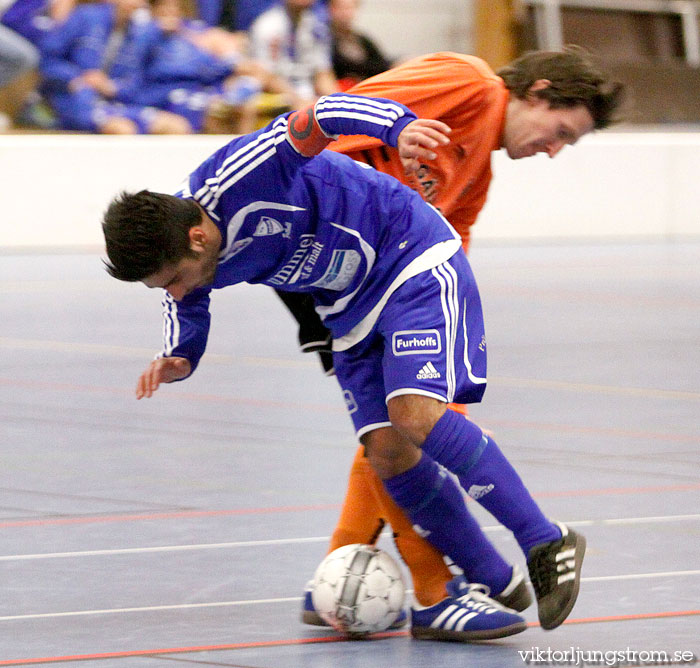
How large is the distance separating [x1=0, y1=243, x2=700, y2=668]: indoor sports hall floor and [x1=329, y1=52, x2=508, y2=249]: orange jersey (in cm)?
105

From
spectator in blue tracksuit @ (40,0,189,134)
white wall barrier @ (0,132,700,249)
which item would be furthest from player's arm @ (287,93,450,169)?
spectator in blue tracksuit @ (40,0,189,134)

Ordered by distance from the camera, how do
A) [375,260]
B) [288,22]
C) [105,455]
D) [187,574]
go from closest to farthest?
[375,260]
[187,574]
[105,455]
[288,22]

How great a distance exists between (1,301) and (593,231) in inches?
288

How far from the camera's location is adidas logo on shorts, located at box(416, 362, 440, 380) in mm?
3307

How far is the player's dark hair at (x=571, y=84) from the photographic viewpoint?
12.8ft

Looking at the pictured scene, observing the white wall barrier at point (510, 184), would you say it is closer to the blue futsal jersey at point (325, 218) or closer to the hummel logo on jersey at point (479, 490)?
the blue futsal jersey at point (325, 218)

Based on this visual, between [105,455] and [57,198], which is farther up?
[57,198]

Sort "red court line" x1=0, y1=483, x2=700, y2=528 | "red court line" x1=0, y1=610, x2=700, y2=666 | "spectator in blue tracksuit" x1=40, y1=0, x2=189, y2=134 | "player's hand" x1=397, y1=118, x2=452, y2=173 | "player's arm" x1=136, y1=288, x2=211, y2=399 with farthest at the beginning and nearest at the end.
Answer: "spectator in blue tracksuit" x1=40, y1=0, x2=189, y2=134
"red court line" x1=0, y1=483, x2=700, y2=528
"player's arm" x1=136, y1=288, x2=211, y2=399
"player's hand" x1=397, y1=118, x2=452, y2=173
"red court line" x1=0, y1=610, x2=700, y2=666

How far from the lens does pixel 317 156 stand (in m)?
3.51

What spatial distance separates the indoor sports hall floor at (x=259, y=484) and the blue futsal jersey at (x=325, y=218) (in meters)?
0.77

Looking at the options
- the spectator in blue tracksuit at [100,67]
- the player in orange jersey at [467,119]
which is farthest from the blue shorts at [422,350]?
the spectator in blue tracksuit at [100,67]

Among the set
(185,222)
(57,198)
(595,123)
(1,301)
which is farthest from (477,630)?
(57,198)

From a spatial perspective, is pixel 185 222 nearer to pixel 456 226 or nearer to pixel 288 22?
pixel 456 226

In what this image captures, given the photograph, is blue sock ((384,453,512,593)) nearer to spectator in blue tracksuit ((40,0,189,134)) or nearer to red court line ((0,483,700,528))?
red court line ((0,483,700,528))
